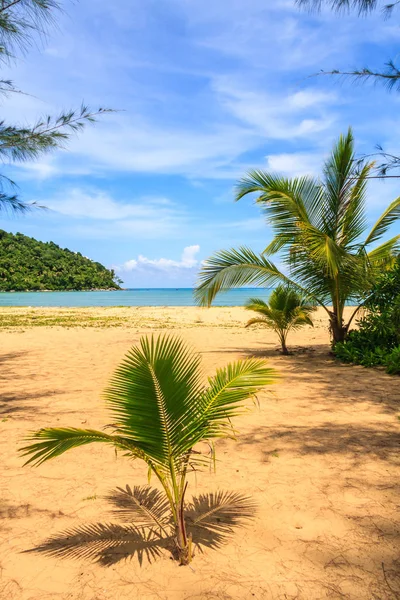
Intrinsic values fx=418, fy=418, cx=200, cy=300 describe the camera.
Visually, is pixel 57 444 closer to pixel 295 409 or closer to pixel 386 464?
pixel 386 464

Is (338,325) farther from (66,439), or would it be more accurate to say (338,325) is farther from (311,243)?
(66,439)

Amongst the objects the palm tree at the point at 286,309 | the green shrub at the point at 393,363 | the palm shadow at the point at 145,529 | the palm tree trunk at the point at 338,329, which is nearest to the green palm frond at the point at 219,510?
the palm shadow at the point at 145,529

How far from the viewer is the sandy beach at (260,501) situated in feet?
7.49

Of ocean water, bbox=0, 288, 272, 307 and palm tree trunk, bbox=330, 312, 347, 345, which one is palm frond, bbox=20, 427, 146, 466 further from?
ocean water, bbox=0, 288, 272, 307

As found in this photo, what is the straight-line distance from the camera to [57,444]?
2311 mm

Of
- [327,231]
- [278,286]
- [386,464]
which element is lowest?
[386,464]

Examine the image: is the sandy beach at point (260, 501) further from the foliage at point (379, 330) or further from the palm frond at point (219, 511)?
the foliage at point (379, 330)

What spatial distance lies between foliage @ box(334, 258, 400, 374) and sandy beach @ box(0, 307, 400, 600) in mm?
1662

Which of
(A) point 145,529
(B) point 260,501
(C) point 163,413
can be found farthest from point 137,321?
(C) point 163,413

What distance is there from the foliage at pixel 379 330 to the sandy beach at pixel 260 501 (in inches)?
65.4

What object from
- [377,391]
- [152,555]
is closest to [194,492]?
[152,555]

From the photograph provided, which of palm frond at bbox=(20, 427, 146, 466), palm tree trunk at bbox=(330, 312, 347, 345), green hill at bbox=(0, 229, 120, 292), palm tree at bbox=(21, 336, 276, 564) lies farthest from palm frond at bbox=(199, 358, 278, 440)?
Answer: green hill at bbox=(0, 229, 120, 292)

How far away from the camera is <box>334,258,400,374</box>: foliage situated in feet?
27.2

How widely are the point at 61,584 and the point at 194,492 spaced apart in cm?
130
